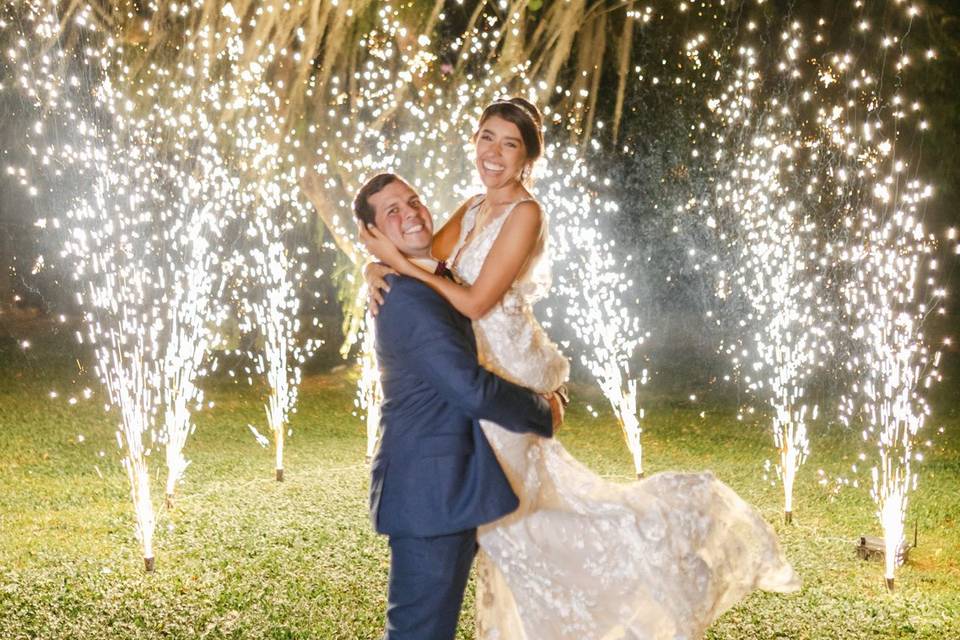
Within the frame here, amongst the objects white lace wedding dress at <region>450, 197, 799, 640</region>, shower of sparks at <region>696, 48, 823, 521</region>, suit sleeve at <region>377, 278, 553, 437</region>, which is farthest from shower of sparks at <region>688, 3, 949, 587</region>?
suit sleeve at <region>377, 278, 553, 437</region>

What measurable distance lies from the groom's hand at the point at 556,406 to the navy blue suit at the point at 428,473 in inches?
6.1

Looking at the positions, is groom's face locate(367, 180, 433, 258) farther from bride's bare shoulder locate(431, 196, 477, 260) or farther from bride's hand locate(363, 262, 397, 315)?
bride's bare shoulder locate(431, 196, 477, 260)

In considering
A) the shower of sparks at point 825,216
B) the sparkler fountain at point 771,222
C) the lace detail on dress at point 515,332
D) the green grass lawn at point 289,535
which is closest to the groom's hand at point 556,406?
the lace detail on dress at point 515,332

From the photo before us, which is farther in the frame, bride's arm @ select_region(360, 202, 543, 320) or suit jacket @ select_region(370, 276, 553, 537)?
bride's arm @ select_region(360, 202, 543, 320)

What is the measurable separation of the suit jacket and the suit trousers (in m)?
0.06

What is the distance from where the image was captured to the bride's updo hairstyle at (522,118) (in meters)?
2.96

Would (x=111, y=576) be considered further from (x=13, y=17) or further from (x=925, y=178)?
(x=925, y=178)

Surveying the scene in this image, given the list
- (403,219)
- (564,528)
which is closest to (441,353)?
(403,219)

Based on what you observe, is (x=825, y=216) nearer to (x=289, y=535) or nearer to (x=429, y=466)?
(x=289, y=535)

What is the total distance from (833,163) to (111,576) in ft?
31.7

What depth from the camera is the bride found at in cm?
281

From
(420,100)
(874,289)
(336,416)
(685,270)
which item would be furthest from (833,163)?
(336,416)

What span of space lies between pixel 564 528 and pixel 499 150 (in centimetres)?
113

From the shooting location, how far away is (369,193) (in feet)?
8.64
